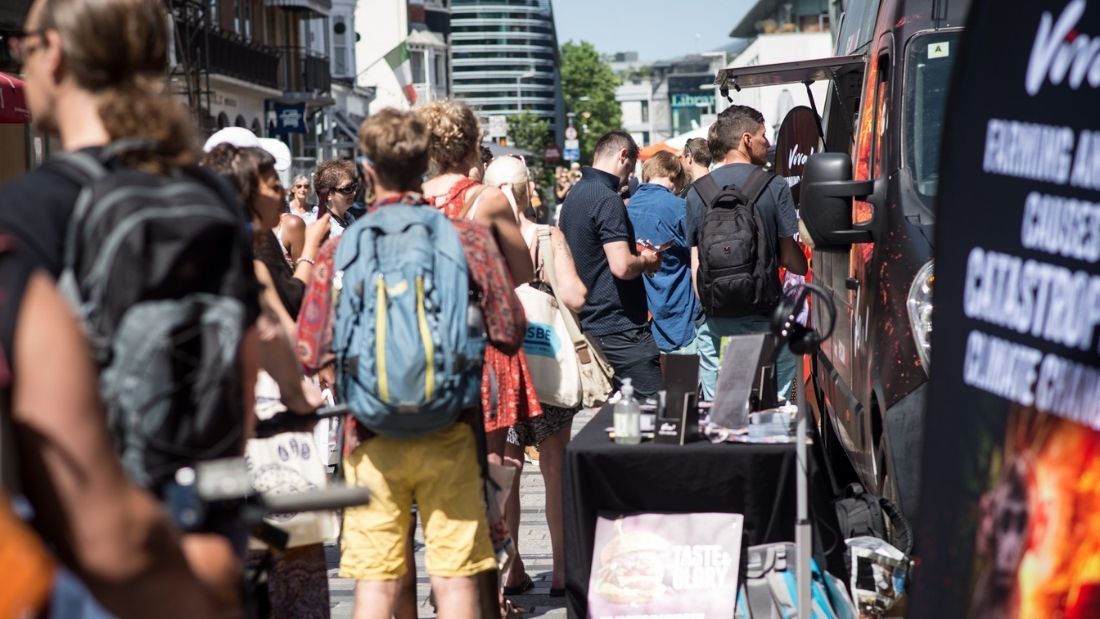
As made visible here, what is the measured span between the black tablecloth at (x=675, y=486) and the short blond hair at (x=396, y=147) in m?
1.21

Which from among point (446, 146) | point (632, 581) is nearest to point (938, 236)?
point (632, 581)

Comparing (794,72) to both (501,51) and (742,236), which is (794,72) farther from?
(501,51)

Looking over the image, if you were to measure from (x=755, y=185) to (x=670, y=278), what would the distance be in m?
1.40

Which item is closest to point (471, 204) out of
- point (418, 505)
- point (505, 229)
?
point (505, 229)

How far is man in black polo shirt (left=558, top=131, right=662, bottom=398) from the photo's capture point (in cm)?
756

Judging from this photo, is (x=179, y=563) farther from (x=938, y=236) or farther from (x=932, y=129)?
(x=932, y=129)

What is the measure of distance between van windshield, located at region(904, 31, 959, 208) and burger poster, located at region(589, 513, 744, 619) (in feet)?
5.66

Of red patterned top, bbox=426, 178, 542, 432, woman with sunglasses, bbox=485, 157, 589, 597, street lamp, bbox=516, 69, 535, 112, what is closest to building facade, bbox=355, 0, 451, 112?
street lamp, bbox=516, 69, 535, 112

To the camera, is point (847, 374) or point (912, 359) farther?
point (847, 374)

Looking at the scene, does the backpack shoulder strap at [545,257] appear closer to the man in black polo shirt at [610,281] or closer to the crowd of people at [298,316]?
the crowd of people at [298,316]

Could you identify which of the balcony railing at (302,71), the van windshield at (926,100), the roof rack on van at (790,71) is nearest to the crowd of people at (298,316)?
the roof rack on van at (790,71)

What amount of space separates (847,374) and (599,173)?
1.57 metres

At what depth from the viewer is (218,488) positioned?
8.14 ft

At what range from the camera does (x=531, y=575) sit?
7.46 meters
